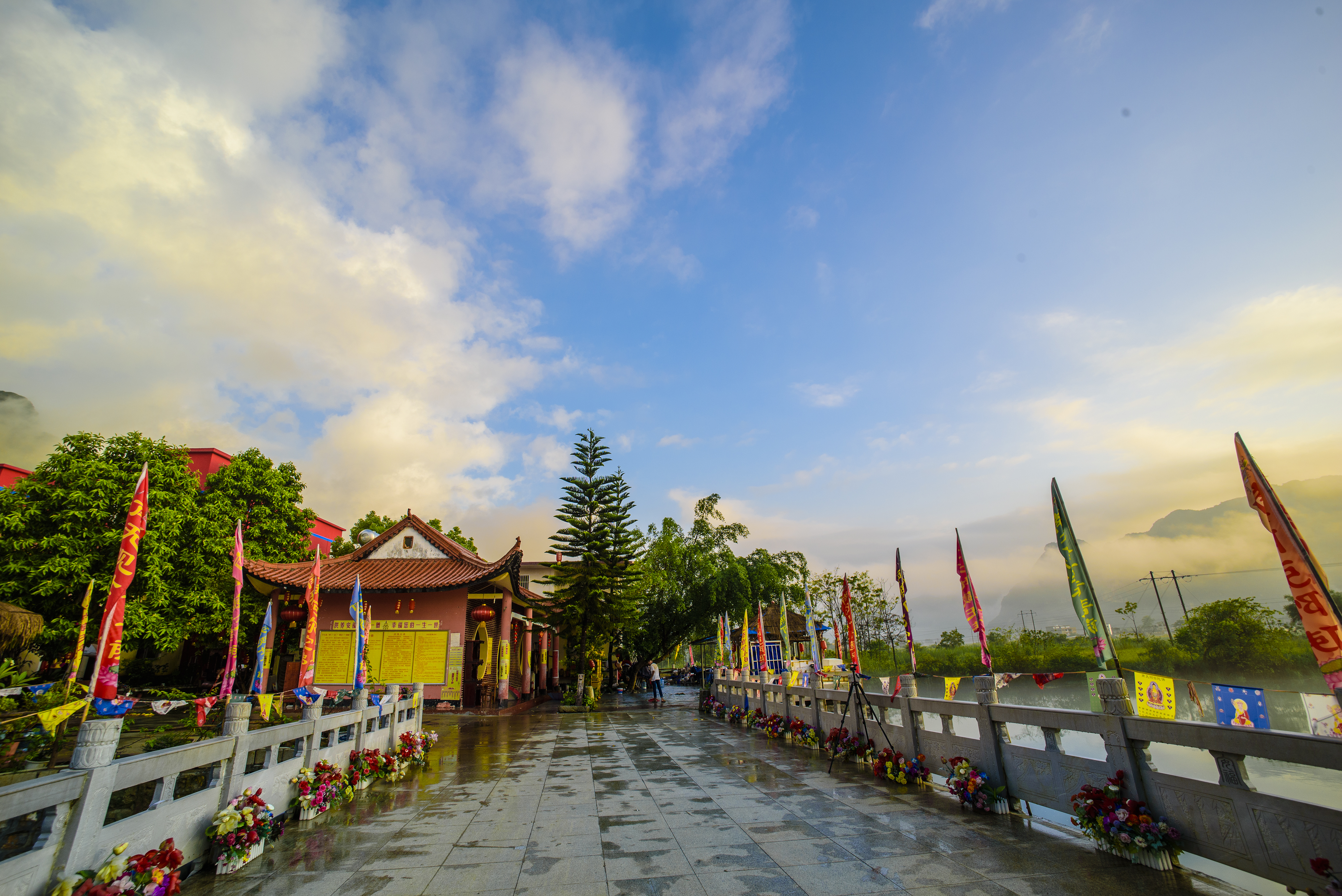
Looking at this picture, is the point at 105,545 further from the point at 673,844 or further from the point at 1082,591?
the point at 1082,591

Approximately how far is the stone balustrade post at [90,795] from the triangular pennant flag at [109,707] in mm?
789

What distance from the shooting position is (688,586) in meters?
27.4

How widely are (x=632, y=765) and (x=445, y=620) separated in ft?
35.8

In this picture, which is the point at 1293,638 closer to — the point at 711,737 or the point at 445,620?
the point at 711,737

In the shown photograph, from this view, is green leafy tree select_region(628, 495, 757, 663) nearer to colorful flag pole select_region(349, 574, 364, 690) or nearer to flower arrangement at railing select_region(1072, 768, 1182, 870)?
colorful flag pole select_region(349, 574, 364, 690)

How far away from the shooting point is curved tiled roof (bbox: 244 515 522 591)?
57.8 ft

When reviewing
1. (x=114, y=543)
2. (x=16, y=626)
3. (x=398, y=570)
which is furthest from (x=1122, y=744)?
(x=114, y=543)

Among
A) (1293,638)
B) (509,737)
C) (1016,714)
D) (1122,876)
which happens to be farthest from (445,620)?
(1293,638)

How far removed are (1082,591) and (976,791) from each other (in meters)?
2.27

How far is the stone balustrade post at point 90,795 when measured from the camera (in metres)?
3.39

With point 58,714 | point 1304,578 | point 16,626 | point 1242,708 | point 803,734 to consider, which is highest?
point 16,626

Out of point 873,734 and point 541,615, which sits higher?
point 541,615

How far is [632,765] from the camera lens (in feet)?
29.4

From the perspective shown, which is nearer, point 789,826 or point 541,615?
point 789,826
